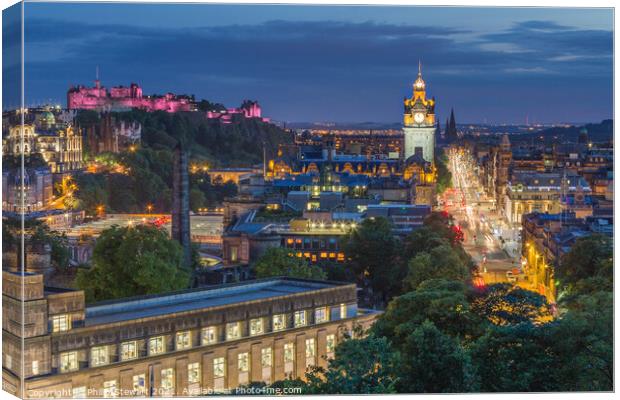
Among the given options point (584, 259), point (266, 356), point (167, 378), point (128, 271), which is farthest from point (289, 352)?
point (584, 259)

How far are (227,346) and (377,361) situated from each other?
5890 millimetres

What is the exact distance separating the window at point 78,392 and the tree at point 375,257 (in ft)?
62.1

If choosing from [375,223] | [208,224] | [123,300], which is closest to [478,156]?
[208,224]

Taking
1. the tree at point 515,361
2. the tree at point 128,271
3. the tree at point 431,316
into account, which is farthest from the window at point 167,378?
the tree at point 128,271

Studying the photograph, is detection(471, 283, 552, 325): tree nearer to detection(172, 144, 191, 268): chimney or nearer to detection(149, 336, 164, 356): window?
detection(149, 336, 164, 356): window

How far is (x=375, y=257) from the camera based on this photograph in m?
45.8

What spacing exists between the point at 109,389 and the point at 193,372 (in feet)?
7.66

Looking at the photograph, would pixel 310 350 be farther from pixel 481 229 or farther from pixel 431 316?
pixel 481 229

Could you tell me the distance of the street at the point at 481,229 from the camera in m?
49.9

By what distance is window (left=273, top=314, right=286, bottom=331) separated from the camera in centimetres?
2889

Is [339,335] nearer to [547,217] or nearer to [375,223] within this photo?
[375,223]

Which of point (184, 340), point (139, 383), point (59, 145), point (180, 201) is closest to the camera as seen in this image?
point (139, 383)

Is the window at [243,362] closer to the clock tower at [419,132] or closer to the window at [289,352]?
the window at [289,352]

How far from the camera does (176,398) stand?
23.5 meters
